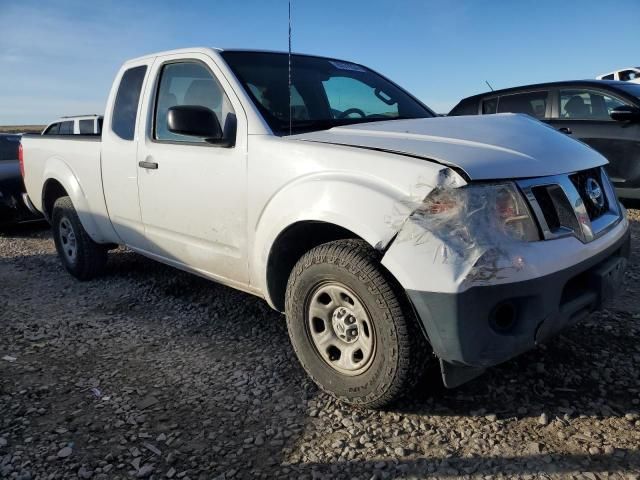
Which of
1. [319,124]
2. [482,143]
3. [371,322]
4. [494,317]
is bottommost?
[371,322]

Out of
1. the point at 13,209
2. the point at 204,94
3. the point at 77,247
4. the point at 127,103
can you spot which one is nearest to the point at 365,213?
the point at 204,94

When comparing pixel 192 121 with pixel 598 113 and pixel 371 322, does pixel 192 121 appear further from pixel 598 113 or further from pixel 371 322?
pixel 598 113

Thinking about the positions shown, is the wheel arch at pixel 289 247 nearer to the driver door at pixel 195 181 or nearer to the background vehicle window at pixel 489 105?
the driver door at pixel 195 181

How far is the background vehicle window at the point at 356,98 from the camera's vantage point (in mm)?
3678

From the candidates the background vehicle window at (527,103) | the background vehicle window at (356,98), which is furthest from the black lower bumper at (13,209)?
Answer: the background vehicle window at (527,103)

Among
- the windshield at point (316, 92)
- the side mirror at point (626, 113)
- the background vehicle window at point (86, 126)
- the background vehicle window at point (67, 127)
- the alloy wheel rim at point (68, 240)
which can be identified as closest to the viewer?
the windshield at point (316, 92)

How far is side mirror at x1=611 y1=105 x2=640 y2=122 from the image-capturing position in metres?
6.05

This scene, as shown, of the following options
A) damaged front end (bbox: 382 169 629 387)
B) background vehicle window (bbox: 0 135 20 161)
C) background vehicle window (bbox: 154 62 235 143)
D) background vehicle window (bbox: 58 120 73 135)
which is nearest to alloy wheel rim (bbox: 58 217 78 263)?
background vehicle window (bbox: 154 62 235 143)

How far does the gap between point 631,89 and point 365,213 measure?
18.5 ft

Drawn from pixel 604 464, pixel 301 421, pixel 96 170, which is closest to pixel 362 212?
pixel 301 421

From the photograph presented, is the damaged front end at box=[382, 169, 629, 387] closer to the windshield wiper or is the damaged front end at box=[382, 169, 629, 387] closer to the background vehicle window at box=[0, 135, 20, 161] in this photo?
the windshield wiper

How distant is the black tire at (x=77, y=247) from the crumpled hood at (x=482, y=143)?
293 cm

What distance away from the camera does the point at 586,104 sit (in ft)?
21.7

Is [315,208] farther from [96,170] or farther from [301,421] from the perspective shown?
[96,170]
